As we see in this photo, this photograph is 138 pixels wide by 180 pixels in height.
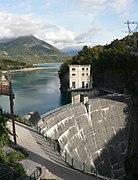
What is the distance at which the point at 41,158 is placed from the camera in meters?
12.9

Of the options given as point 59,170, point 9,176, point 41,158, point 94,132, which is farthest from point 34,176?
point 94,132

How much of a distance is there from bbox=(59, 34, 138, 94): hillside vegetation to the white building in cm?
184

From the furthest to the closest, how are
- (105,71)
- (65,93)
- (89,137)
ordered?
1. (65,93)
2. (105,71)
3. (89,137)

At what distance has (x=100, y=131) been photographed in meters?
24.2

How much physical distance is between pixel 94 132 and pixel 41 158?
11.3 m

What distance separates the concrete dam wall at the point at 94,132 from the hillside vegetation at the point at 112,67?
7.85 m

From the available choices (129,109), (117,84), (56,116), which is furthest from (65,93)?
(56,116)

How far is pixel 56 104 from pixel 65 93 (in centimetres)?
974

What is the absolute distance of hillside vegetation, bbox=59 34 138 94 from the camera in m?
40.1

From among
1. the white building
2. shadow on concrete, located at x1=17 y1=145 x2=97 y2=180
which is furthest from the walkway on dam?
the white building

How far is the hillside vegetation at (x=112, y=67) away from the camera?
40.1m

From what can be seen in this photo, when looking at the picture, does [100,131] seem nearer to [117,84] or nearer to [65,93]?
[117,84]

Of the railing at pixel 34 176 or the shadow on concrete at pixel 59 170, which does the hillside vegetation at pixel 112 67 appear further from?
→ the railing at pixel 34 176

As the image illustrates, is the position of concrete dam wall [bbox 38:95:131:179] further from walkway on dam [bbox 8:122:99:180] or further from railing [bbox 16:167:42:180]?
railing [bbox 16:167:42:180]
